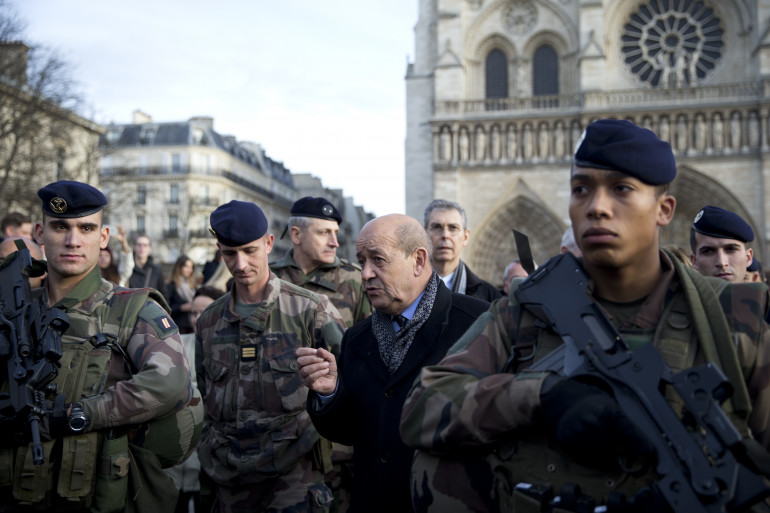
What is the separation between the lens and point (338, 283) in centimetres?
558

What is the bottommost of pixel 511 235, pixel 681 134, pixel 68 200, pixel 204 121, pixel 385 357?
pixel 385 357

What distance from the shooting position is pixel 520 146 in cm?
2575

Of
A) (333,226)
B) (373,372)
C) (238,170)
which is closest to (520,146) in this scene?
(333,226)

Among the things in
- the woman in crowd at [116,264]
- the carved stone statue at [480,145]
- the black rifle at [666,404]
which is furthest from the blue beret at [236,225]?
the carved stone statue at [480,145]

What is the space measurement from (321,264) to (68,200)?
2.32 meters

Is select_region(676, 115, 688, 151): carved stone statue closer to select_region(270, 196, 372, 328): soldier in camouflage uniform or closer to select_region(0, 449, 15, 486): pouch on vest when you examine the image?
select_region(270, 196, 372, 328): soldier in camouflage uniform

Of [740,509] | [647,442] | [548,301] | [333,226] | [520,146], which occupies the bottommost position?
[740,509]

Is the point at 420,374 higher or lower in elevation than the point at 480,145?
lower

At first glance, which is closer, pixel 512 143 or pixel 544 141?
pixel 544 141

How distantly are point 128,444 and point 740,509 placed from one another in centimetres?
256

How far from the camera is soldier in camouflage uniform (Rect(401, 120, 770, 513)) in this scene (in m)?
2.00

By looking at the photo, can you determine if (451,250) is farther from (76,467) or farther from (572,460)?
(572,460)

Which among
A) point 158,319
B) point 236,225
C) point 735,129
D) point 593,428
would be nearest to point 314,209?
point 236,225

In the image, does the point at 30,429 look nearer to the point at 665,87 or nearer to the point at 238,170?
the point at 665,87
